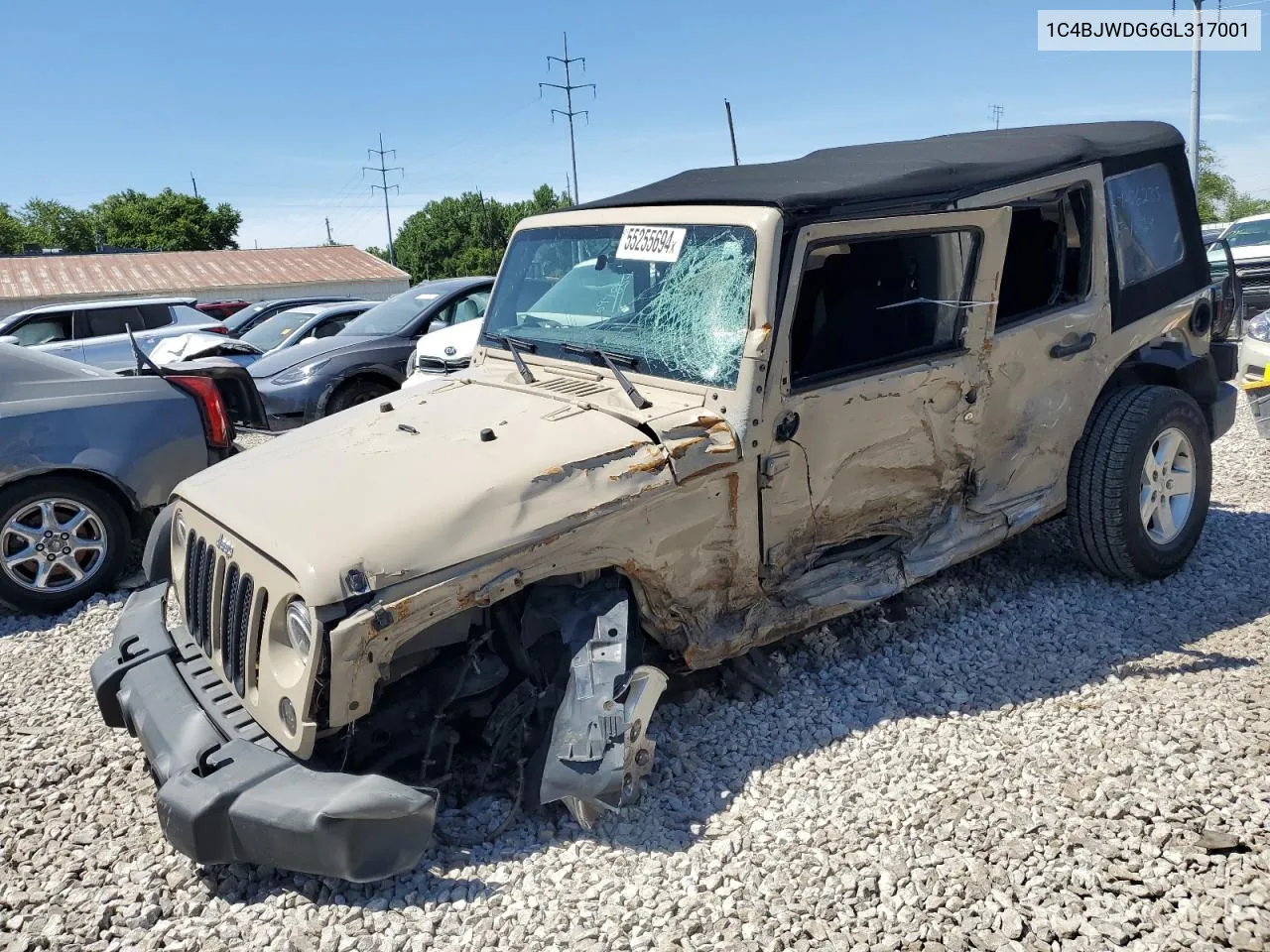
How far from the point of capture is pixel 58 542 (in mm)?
5348

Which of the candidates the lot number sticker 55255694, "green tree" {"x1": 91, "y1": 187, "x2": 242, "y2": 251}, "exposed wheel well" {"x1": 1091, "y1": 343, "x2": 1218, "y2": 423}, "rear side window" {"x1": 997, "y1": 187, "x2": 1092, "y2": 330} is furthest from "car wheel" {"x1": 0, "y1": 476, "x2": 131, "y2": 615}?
"green tree" {"x1": 91, "y1": 187, "x2": 242, "y2": 251}

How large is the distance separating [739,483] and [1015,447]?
1.62m

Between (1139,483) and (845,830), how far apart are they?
8.30ft

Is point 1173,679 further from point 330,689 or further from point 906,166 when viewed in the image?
point 330,689

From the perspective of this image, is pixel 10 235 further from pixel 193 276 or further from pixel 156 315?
pixel 156 315

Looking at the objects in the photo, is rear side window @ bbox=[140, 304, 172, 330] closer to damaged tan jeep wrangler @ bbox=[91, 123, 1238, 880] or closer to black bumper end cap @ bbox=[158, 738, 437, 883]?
damaged tan jeep wrangler @ bbox=[91, 123, 1238, 880]

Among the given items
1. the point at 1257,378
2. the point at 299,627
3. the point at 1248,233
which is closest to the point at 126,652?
the point at 299,627

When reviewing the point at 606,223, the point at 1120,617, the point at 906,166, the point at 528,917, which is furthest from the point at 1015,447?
the point at 528,917

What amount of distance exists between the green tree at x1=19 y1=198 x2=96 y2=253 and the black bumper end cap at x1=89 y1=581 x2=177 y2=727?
8195 centimetres

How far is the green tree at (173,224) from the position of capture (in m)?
68.0

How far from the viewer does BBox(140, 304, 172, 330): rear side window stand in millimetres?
13656

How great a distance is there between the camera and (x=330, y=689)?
109 inches

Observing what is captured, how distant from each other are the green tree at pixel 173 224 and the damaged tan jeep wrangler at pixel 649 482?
7104cm

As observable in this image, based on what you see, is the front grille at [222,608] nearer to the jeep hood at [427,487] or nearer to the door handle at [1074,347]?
the jeep hood at [427,487]
